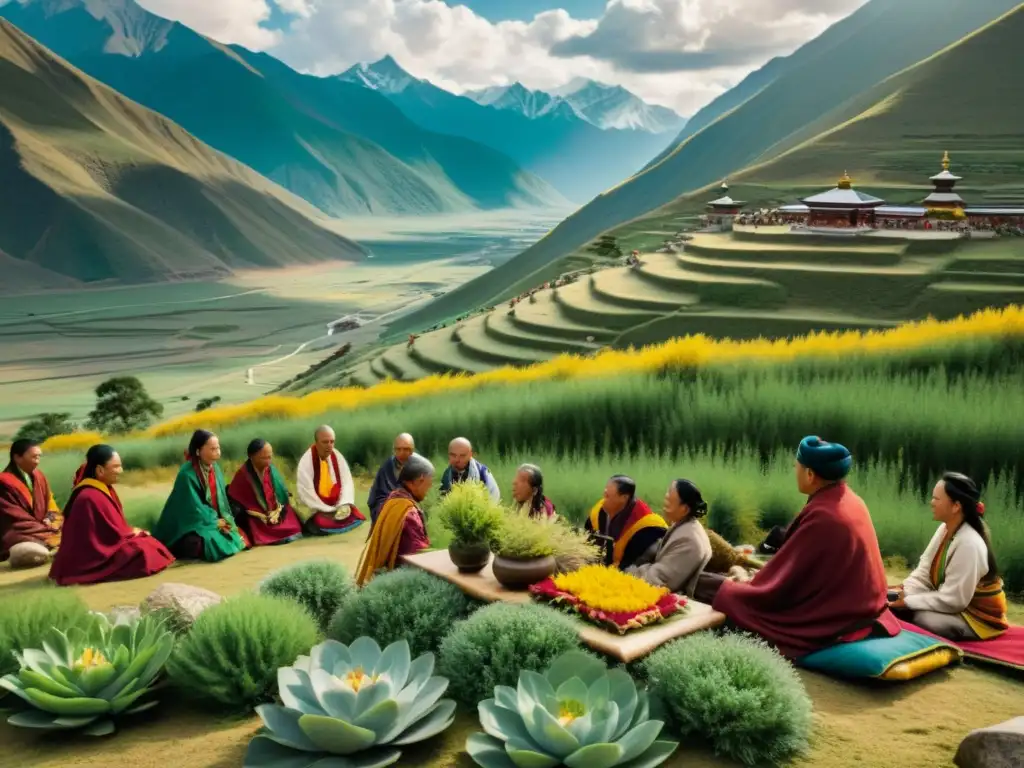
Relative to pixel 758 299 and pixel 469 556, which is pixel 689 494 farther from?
pixel 758 299

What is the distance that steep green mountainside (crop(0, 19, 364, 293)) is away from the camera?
314 feet

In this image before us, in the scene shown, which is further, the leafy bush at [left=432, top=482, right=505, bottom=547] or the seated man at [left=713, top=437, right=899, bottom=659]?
the leafy bush at [left=432, top=482, right=505, bottom=547]

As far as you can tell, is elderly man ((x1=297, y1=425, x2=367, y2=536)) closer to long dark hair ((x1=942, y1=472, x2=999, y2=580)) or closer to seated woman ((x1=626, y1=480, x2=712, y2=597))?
seated woman ((x1=626, y1=480, x2=712, y2=597))

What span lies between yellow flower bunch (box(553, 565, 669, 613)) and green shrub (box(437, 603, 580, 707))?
0.76ft

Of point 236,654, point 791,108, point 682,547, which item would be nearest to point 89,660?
point 236,654

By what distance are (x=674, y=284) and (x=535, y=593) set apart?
2602 cm

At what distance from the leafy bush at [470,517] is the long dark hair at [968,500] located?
280cm

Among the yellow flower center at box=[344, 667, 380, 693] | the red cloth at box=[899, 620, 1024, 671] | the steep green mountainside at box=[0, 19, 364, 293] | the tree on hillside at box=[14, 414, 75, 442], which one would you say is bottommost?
the tree on hillside at box=[14, 414, 75, 442]

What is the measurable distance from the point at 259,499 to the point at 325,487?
783 mm

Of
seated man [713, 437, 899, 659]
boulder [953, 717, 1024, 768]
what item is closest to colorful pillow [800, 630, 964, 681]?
seated man [713, 437, 899, 659]

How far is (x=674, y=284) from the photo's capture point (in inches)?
1189

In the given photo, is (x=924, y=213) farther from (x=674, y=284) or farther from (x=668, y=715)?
(x=668, y=715)

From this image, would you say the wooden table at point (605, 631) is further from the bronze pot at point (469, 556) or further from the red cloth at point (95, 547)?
the red cloth at point (95, 547)

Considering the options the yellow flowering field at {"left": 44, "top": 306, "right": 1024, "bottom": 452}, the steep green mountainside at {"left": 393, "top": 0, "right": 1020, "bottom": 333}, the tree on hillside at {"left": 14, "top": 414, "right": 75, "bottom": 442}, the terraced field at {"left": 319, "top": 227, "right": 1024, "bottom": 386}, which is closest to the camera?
the yellow flowering field at {"left": 44, "top": 306, "right": 1024, "bottom": 452}
